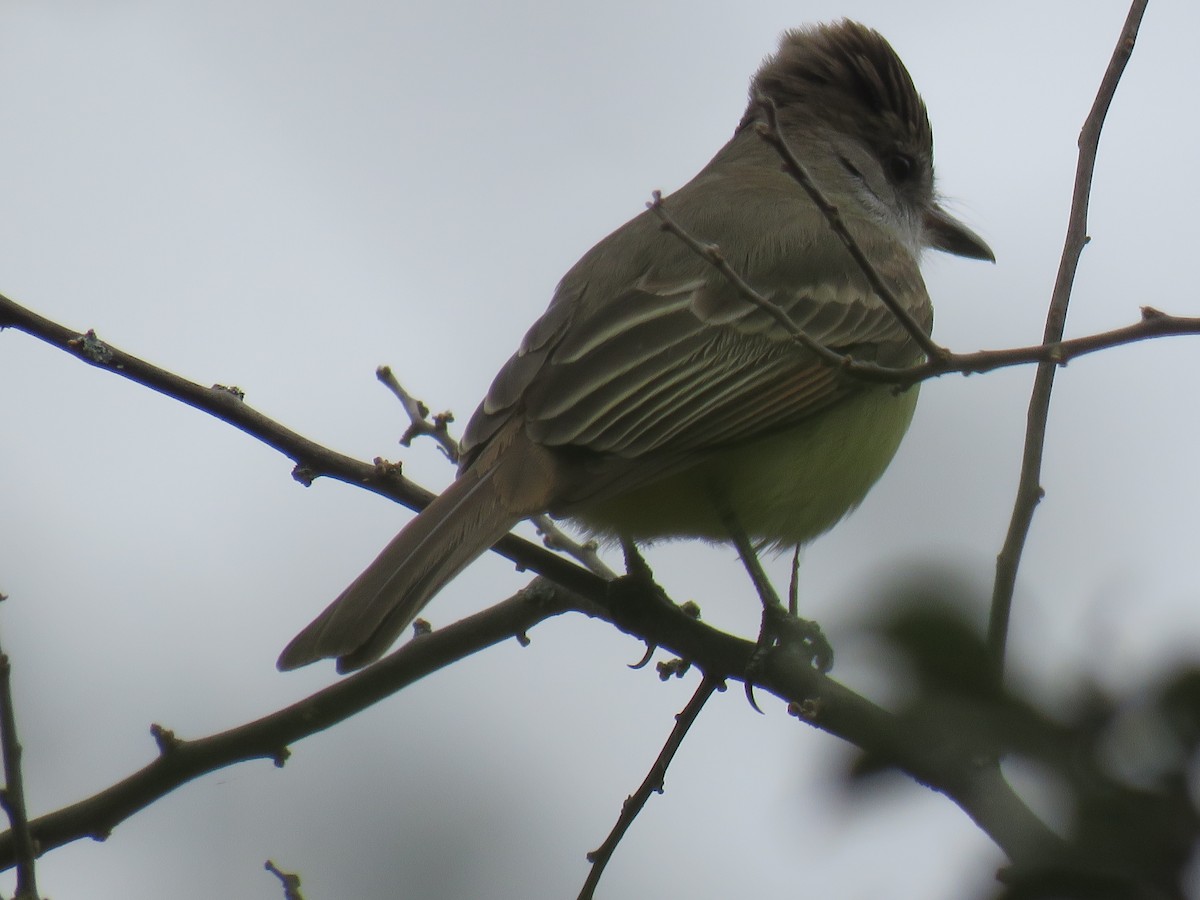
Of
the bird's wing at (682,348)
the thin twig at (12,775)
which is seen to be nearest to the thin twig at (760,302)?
the bird's wing at (682,348)

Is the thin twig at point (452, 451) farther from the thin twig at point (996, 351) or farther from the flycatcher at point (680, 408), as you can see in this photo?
the thin twig at point (996, 351)

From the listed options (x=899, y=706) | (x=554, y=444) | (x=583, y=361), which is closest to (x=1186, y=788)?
(x=899, y=706)

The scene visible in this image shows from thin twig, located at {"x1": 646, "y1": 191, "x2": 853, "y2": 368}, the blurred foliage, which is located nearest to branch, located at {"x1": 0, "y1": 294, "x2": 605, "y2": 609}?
thin twig, located at {"x1": 646, "y1": 191, "x2": 853, "y2": 368}

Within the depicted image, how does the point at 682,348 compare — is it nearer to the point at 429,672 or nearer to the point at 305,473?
the point at 429,672

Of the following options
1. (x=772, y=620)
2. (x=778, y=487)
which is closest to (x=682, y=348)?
(x=778, y=487)

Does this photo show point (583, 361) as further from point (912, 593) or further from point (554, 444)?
point (912, 593)

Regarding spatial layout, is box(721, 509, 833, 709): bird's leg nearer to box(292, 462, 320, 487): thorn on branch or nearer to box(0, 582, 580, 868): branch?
box(0, 582, 580, 868): branch
